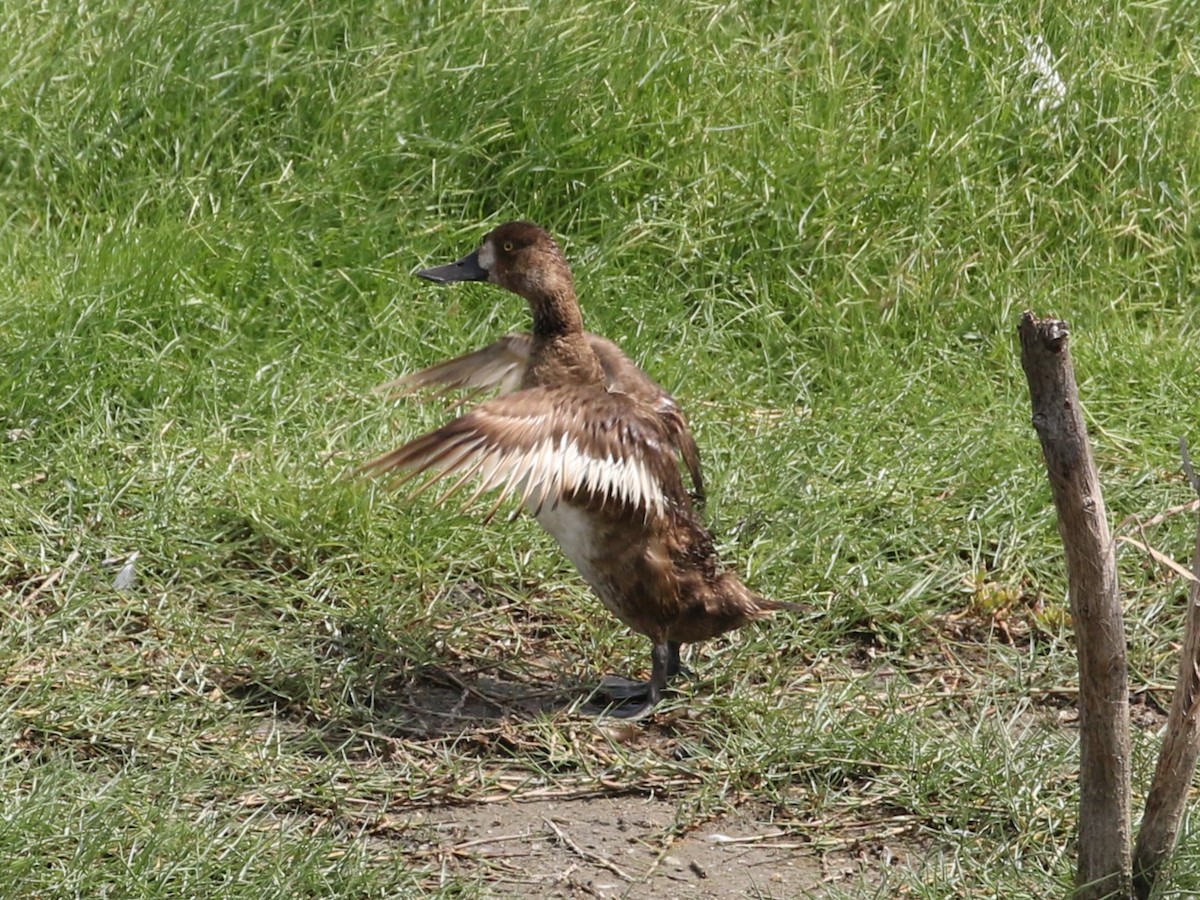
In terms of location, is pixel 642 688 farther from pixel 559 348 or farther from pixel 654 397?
pixel 559 348

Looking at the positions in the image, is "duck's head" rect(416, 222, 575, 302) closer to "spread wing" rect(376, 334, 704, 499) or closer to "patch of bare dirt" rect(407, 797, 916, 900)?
"spread wing" rect(376, 334, 704, 499)

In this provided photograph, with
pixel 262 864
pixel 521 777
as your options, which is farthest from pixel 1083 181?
pixel 262 864

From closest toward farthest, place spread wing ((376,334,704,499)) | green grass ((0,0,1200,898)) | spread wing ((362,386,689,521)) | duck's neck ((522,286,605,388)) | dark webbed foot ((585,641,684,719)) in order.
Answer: spread wing ((362,386,689,521)) < green grass ((0,0,1200,898)) < dark webbed foot ((585,641,684,719)) < duck's neck ((522,286,605,388)) < spread wing ((376,334,704,499))

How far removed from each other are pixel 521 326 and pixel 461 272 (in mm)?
962

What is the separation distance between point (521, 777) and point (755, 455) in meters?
1.62

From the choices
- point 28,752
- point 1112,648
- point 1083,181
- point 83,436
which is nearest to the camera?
point 1112,648

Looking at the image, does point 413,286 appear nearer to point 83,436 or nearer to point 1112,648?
point 83,436

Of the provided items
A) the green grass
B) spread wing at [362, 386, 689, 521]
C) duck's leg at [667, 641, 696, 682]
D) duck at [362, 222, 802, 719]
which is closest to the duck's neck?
duck at [362, 222, 802, 719]

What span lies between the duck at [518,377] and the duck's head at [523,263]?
0.12 m

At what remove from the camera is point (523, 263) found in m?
5.06

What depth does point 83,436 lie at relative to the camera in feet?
18.3

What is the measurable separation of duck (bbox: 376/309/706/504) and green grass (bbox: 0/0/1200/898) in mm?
344

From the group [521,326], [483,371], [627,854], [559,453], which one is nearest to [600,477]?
[559,453]

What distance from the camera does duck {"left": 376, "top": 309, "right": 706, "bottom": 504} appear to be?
499 centimetres
